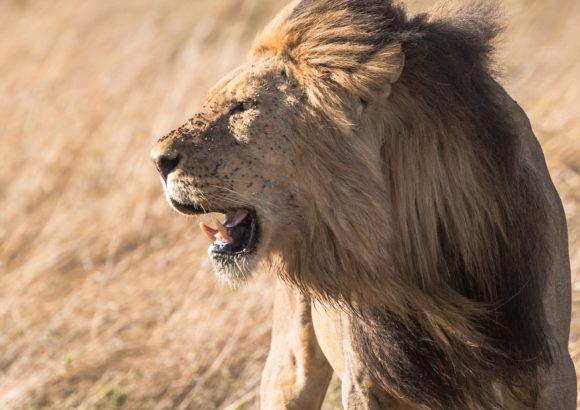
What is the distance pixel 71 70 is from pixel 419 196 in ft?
27.2

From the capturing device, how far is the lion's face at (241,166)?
4.08m

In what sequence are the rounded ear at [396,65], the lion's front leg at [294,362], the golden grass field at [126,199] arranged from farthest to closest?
the golden grass field at [126,199] → the lion's front leg at [294,362] → the rounded ear at [396,65]

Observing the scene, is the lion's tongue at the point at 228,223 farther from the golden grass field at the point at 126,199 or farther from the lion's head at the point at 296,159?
the golden grass field at the point at 126,199

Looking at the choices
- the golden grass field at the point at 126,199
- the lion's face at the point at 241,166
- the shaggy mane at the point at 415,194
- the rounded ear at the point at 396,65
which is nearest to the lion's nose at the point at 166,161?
the lion's face at the point at 241,166

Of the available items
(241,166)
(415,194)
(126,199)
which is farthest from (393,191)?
(126,199)

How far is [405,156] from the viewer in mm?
4094

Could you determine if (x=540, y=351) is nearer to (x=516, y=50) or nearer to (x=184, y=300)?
(x=184, y=300)

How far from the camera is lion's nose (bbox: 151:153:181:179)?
4.06 meters

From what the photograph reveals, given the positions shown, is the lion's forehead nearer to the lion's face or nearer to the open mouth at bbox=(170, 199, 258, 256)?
the lion's face

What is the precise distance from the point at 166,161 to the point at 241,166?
23cm

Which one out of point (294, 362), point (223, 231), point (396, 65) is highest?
point (396, 65)

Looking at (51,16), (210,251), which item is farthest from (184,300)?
(51,16)

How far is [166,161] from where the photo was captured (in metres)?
4.08

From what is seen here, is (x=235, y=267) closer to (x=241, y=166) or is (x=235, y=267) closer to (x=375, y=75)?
(x=241, y=166)
